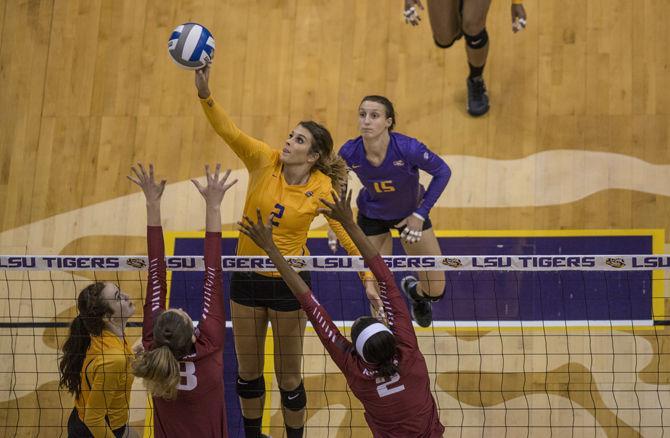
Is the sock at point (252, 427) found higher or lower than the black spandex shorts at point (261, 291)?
lower

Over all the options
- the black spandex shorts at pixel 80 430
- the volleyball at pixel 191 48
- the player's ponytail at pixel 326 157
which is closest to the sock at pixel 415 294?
the player's ponytail at pixel 326 157

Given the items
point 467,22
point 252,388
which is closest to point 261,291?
point 252,388

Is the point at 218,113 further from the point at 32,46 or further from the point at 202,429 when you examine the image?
the point at 32,46

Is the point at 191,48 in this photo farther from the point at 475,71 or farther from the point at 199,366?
the point at 475,71

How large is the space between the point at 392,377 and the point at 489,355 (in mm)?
3302

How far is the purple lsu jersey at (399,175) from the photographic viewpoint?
6957 millimetres

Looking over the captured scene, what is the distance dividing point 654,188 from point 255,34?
13.6 feet

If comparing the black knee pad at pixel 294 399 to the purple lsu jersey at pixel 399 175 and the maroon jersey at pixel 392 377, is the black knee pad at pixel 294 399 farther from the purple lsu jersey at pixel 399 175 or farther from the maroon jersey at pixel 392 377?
the purple lsu jersey at pixel 399 175

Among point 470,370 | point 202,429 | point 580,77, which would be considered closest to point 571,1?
point 580,77

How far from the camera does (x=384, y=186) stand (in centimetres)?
713

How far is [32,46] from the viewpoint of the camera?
952cm

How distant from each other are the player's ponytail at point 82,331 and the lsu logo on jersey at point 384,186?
2.28m

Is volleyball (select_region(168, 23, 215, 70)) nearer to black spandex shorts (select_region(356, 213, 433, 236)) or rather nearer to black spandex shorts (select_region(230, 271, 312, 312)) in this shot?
black spandex shorts (select_region(230, 271, 312, 312))

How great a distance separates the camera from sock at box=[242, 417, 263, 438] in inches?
252
